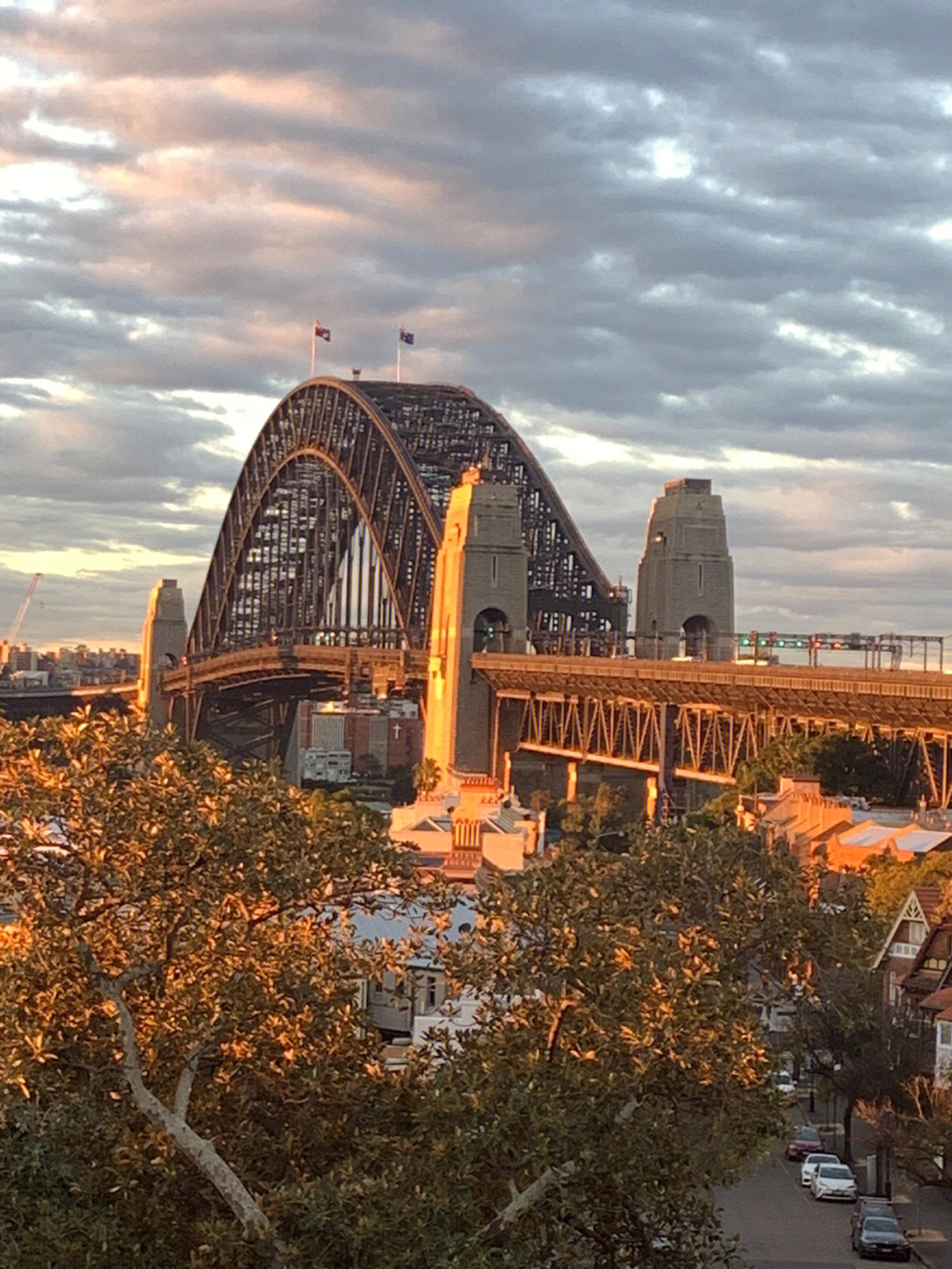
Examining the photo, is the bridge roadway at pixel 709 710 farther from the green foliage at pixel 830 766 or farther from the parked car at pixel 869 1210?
the parked car at pixel 869 1210

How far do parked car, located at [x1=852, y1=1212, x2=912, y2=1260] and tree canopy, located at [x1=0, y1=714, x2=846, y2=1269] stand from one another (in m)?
21.2

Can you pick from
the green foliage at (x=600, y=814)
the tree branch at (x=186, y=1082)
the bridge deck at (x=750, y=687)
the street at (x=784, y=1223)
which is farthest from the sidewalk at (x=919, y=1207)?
the green foliage at (x=600, y=814)

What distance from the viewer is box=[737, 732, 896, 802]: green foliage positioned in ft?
417

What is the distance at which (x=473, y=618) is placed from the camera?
6993 inches

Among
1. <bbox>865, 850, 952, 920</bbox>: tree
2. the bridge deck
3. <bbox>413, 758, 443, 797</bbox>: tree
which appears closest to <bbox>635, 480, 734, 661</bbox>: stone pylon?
the bridge deck

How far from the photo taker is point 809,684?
408ft

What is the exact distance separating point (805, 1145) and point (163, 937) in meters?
40.6

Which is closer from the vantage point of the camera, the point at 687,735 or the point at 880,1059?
the point at 880,1059

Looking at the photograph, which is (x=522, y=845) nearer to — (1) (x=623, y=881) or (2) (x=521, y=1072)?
(1) (x=623, y=881)

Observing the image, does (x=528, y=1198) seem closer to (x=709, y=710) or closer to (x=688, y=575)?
(x=709, y=710)

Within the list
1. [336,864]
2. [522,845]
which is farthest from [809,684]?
[336,864]

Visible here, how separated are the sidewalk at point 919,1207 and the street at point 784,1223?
5.06 feet

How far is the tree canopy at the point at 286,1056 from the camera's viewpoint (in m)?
29.3

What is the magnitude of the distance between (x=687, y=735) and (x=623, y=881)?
108 meters
